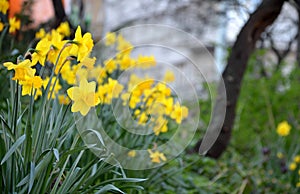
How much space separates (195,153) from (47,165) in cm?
207

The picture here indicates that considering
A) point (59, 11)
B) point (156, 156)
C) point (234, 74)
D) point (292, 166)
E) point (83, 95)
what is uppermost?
point (59, 11)

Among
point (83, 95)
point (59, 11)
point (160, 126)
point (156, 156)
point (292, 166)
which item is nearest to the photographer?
point (83, 95)

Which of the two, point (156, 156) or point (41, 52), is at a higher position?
point (41, 52)

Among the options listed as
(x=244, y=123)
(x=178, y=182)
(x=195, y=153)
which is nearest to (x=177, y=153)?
(x=178, y=182)

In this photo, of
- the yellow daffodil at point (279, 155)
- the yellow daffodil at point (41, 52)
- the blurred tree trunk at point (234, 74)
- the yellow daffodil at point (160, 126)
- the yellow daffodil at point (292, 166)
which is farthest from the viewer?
the yellow daffodil at point (279, 155)

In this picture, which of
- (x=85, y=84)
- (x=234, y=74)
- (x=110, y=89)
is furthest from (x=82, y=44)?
(x=234, y=74)

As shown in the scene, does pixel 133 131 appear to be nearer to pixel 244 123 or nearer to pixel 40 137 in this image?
pixel 40 137

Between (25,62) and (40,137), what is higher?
(25,62)

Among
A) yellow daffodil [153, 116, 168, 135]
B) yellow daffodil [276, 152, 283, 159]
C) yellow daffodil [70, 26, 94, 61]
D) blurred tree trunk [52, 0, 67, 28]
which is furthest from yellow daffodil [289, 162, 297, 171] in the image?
yellow daffodil [70, 26, 94, 61]

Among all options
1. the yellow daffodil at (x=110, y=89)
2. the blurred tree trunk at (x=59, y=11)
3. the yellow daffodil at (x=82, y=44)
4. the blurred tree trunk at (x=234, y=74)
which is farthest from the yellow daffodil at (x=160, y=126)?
the blurred tree trunk at (x=59, y=11)

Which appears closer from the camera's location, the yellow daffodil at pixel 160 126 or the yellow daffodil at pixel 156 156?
the yellow daffodil at pixel 156 156

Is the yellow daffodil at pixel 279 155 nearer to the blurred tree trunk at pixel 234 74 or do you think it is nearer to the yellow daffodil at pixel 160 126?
the blurred tree trunk at pixel 234 74

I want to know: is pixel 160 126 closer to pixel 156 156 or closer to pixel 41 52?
pixel 156 156

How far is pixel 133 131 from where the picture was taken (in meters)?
2.12
